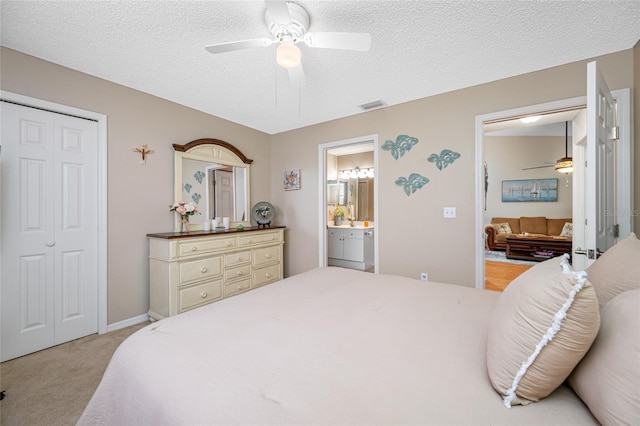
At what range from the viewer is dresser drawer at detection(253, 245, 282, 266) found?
3.41 m

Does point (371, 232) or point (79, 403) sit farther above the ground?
point (371, 232)

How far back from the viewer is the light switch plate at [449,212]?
282 cm

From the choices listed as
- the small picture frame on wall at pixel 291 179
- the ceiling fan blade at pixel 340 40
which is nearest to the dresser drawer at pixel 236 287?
the small picture frame on wall at pixel 291 179

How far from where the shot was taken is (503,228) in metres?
6.60

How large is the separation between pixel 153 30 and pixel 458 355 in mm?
2667

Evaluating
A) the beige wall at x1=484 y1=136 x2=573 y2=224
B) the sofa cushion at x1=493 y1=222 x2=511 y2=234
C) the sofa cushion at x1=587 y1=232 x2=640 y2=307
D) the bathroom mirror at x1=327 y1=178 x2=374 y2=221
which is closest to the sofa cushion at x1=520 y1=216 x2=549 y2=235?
the sofa cushion at x1=493 y1=222 x2=511 y2=234

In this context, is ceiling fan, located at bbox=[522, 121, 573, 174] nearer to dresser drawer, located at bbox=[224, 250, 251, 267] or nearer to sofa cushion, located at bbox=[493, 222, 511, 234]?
sofa cushion, located at bbox=[493, 222, 511, 234]

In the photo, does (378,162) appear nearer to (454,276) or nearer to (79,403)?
(454,276)

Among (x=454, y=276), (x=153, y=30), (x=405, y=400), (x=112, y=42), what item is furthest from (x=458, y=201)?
(x=112, y=42)

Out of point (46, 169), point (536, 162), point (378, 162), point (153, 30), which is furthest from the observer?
point (536, 162)

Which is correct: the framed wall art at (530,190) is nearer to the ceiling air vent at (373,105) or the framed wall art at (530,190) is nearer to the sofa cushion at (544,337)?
the ceiling air vent at (373,105)

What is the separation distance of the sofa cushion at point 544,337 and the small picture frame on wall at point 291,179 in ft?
11.6

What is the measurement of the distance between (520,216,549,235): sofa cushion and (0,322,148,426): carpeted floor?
27.5 ft

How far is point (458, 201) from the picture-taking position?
9.17ft
